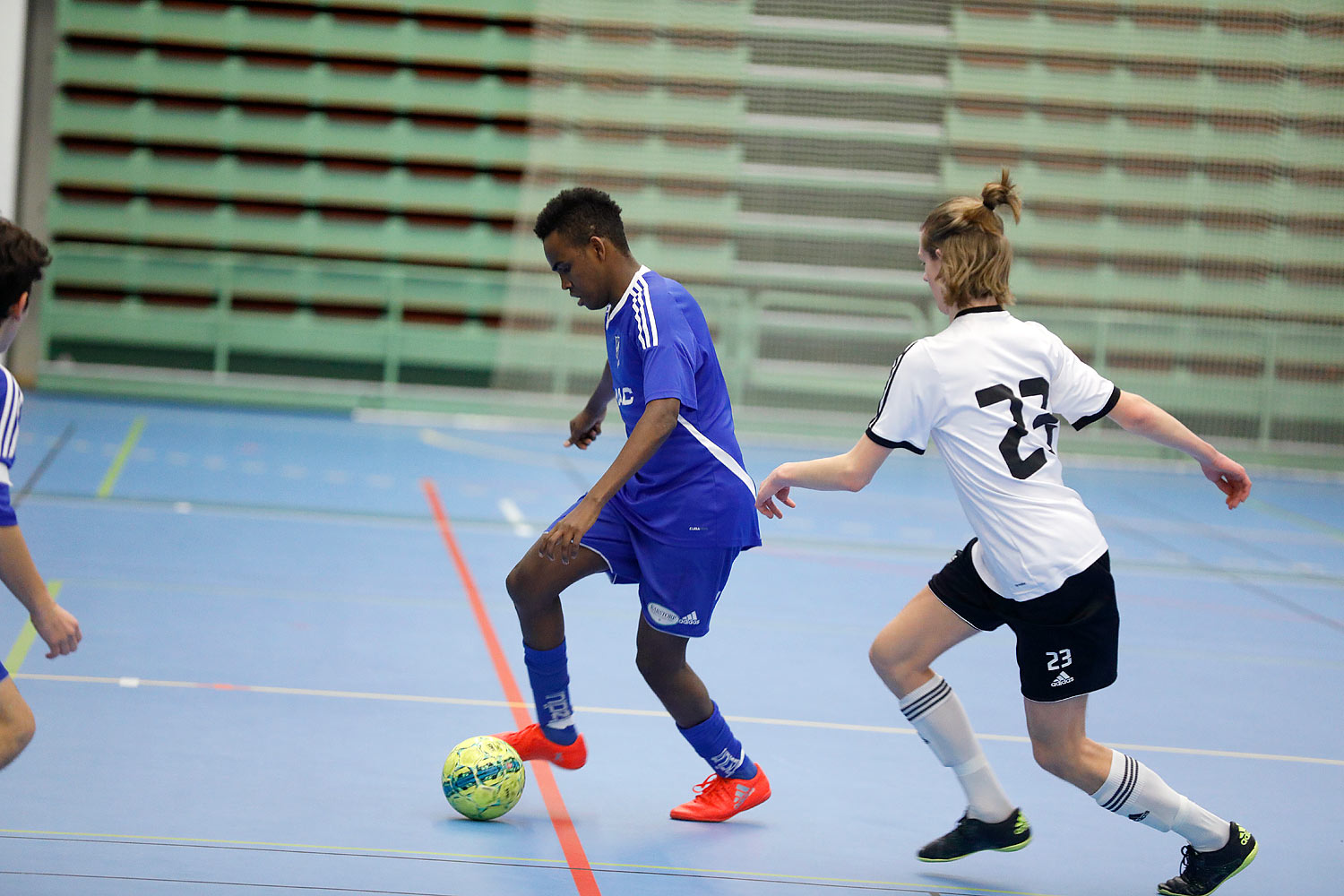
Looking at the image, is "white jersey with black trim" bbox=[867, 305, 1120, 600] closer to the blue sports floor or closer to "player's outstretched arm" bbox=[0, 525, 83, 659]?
the blue sports floor

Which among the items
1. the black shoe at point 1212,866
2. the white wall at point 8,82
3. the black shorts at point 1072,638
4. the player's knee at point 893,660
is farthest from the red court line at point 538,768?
the white wall at point 8,82

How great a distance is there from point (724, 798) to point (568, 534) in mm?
917

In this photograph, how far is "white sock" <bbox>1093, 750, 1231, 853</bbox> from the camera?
9.63 ft

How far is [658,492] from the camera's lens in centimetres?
321

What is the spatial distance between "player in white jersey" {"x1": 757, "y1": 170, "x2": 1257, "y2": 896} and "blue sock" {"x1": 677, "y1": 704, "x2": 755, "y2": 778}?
66 centimetres

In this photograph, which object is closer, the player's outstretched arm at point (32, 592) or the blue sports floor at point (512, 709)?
the player's outstretched arm at point (32, 592)

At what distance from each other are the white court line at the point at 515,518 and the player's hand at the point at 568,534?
4250mm

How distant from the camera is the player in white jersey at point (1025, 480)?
288cm

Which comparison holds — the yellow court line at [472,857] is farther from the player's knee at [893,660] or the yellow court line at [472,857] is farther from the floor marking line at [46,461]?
the floor marking line at [46,461]

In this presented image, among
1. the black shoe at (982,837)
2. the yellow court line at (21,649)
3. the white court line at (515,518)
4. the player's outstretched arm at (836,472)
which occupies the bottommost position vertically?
the white court line at (515,518)

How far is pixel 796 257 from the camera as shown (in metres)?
13.1

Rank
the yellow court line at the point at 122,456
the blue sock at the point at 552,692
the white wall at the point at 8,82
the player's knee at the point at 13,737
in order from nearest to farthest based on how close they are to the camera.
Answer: the player's knee at the point at 13,737 → the blue sock at the point at 552,692 → the yellow court line at the point at 122,456 → the white wall at the point at 8,82

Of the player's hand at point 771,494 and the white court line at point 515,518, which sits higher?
the player's hand at point 771,494

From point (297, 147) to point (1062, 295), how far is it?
738cm
